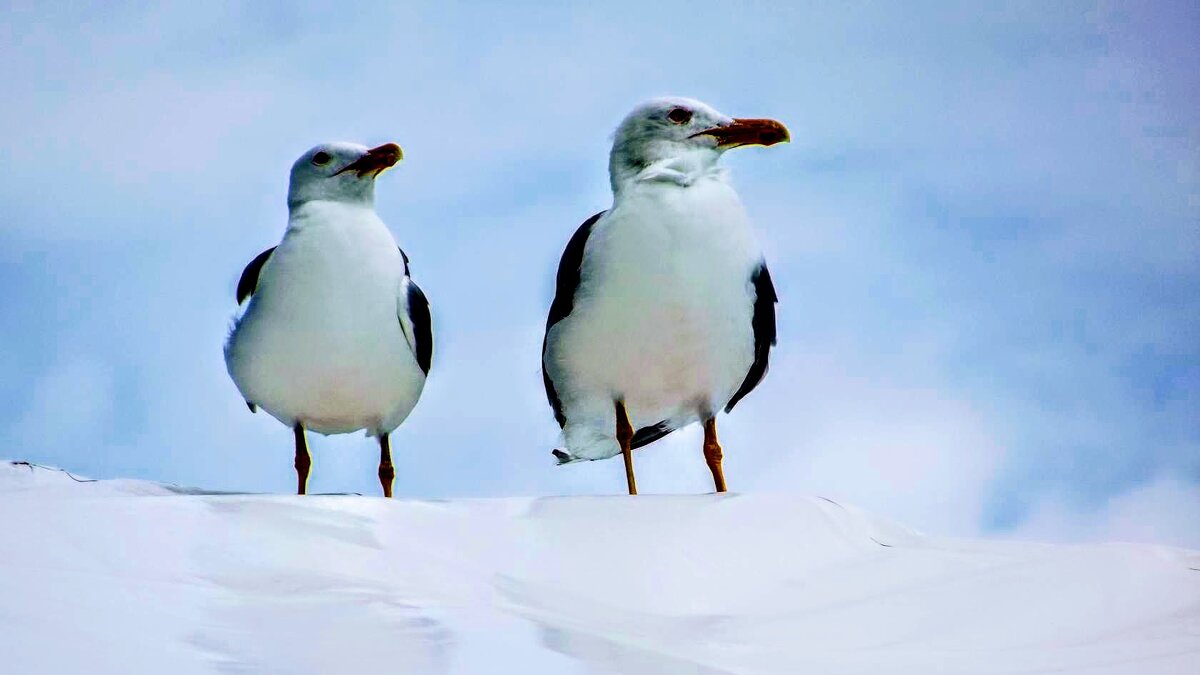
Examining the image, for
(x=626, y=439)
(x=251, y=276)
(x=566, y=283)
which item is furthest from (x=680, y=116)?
(x=251, y=276)

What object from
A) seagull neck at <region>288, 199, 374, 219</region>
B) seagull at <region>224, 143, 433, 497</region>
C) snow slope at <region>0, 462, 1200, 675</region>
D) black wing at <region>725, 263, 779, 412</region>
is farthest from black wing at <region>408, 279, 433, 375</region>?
snow slope at <region>0, 462, 1200, 675</region>

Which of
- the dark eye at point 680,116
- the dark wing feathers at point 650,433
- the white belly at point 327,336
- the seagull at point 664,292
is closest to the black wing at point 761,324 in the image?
the seagull at point 664,292

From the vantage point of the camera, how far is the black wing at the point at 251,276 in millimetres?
5145

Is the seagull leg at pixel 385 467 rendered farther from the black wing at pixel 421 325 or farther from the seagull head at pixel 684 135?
the seagull head at pixel 684 135

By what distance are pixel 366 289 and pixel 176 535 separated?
2075mm

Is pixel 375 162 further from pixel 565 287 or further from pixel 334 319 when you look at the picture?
pixel 565 287

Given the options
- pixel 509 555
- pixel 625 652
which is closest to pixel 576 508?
pixel 509 555

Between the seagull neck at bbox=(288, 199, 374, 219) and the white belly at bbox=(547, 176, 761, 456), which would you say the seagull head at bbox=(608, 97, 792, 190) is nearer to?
the white belly at bbox=(547, 176, 761, 456)

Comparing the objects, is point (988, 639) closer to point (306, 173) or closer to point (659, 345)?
A: point (659, 345)

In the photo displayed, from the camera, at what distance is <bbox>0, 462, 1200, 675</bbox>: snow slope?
2.42m

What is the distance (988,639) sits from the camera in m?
2.89

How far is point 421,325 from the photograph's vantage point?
5.14 metres

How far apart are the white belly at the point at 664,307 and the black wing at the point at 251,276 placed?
121 centimetres

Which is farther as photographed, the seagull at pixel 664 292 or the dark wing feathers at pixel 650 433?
the dark wing feathers at pixel 650 433
